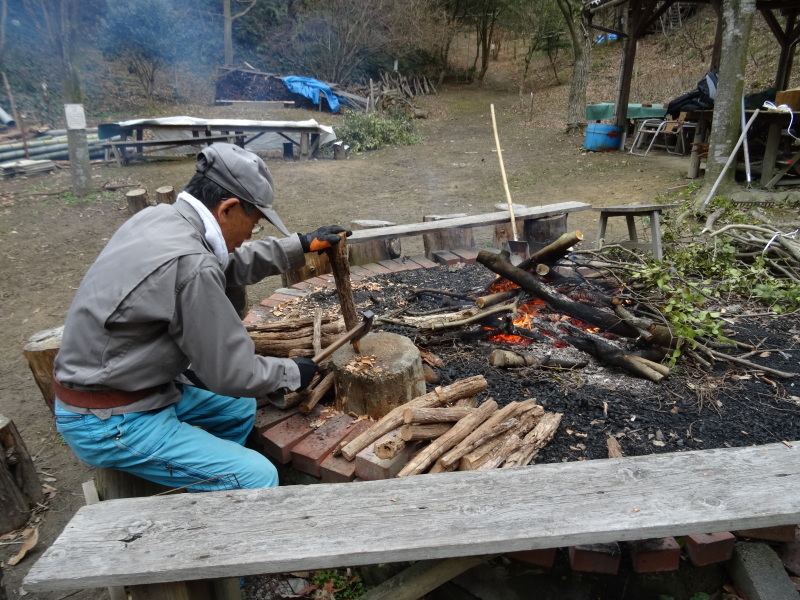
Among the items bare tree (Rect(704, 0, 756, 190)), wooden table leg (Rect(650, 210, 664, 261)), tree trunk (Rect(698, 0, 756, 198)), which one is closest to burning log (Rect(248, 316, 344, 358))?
wooden table leg (Rect(650, 210, 664, 261))

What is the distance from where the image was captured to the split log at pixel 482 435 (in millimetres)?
2096

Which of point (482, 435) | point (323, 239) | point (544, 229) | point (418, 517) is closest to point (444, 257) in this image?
point (544, 229)

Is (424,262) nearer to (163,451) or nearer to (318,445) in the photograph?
(318,445)

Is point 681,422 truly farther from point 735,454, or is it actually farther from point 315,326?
point 315,326

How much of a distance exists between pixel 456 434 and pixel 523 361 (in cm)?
91

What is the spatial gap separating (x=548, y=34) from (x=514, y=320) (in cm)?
2302

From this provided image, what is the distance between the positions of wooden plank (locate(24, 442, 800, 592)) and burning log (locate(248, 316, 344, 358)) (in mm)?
1186

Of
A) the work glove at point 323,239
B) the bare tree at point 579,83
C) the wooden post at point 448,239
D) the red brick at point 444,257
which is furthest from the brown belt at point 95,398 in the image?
the bare tree at point 579,83

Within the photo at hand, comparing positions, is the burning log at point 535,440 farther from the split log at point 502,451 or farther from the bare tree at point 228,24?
the bare tree at point 228,24

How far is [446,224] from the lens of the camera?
4.72m

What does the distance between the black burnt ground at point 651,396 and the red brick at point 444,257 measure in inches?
54.6

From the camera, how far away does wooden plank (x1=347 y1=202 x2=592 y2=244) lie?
446 cm

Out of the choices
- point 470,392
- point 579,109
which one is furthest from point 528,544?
point 579,109

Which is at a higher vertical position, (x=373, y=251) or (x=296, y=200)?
(x=373, y=251)
